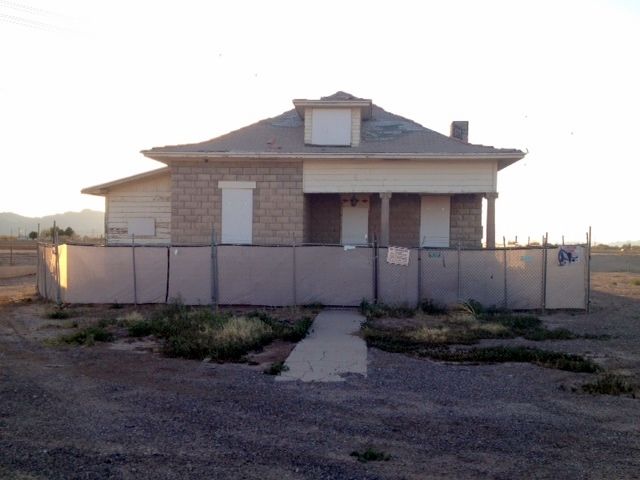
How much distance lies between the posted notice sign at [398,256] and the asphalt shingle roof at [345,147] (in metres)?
4.29

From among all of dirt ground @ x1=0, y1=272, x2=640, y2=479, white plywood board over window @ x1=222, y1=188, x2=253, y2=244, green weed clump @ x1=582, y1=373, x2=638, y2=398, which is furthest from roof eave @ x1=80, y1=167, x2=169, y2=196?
green weed clump @ x1=582, y1=373, x2=638, y2=398

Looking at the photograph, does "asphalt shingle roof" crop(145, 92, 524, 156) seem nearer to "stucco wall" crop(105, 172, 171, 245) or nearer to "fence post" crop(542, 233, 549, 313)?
"stucco wall" crop(105, 172, 171, 245)

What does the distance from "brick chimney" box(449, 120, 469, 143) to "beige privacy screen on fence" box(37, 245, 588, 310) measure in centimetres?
950

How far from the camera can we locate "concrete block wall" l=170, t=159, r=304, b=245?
22812 mm

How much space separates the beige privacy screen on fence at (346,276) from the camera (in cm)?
1920

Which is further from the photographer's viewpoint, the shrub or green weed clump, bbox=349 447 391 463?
the shrub

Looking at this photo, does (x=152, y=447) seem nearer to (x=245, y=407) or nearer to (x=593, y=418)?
(x=245, y=407)

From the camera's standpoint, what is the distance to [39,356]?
41.2ft

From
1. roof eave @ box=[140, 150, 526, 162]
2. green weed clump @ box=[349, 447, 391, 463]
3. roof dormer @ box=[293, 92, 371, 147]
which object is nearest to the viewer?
green weed clump @ box=[349, 447, 391, 463]

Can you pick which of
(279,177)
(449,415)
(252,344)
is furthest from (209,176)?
(449,415)

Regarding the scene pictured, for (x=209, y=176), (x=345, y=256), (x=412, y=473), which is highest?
(x=209, y=176)

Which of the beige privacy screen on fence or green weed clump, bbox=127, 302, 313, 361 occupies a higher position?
the beige privacy screen on fence

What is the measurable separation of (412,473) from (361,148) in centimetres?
1732

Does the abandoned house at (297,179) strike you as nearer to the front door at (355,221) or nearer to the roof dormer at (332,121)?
the roof dormer at (332,121)
